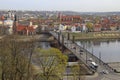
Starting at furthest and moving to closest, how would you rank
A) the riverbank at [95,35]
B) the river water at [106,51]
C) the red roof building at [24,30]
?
the red roof building at [24,30]
the riverbank at [95,35]
the river water at [106,51]

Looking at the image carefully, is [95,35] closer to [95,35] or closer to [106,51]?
[95,35]

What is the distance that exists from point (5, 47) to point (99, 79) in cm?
332

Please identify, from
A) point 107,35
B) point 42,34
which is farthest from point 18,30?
point 107,35

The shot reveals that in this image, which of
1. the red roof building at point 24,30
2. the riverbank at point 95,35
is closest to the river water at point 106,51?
the riverbank at point 95,35

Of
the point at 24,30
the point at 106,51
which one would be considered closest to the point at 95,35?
the point at 24,30

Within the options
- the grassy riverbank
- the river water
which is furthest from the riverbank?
the river water

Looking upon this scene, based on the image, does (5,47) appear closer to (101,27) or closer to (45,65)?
(45,65)

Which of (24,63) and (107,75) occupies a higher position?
(24,63)

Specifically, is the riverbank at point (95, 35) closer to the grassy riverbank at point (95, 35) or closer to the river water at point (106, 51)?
the grassy riverbank at point (95, 35)

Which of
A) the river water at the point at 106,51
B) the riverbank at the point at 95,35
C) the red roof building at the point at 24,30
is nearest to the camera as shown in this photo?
the river water at the point at 106,51

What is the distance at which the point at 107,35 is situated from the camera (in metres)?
33.0

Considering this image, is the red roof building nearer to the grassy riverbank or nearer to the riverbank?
the riverbank

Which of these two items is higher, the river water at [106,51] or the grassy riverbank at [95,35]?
the river water at [106,51]

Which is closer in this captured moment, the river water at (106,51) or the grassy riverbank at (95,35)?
the river water at (106,51)
